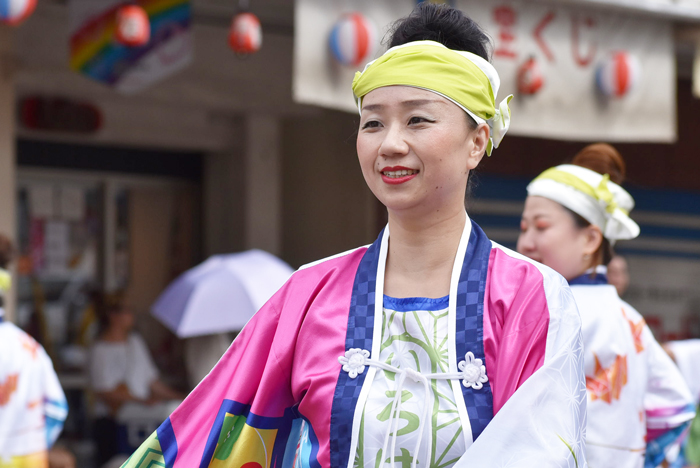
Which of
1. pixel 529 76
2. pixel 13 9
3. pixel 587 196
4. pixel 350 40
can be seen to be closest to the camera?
pixel 587 196

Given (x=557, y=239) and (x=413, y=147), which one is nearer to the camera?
(x=413, y=147)

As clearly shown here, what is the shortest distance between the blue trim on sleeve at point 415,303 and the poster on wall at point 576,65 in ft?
10.2

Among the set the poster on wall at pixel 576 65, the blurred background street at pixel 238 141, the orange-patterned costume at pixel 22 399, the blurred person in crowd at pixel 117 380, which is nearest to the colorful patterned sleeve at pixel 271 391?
the orange-patterned costume at pixel 22 399

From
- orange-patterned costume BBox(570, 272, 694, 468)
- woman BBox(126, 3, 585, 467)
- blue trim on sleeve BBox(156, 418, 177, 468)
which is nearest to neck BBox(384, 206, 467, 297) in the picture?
woman BBox(126, 3, 585, 467)

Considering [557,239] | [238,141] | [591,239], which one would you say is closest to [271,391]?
[557,239]

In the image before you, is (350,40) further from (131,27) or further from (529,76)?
(529,76)

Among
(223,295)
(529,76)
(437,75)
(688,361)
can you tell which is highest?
(529,76)

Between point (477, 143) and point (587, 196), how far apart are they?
1.17 meters

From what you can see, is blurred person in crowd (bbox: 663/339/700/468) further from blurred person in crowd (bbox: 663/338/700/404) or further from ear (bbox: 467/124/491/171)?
ear (bbox: 467/124/491/171)

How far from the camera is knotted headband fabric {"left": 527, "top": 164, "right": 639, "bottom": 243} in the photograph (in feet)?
9.24

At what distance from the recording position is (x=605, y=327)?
108 inches

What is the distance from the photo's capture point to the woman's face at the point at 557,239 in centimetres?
277

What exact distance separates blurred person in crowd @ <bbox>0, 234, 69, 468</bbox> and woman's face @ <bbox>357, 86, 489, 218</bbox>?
2628mm

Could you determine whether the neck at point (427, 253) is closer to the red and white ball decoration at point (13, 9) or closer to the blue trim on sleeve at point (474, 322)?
the blue trim on sleeve at point (474, 322)
